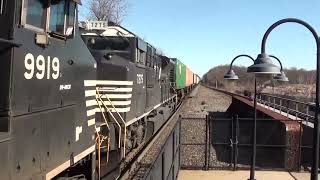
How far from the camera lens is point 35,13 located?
17.1ft

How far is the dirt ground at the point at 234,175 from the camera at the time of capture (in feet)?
48.5

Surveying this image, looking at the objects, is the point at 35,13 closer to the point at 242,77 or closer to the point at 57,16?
the point at 57,16

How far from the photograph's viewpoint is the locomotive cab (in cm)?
466

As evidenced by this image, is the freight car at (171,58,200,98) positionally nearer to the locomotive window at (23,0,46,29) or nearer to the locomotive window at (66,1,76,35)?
the locomotive window at (66,1,76,35)

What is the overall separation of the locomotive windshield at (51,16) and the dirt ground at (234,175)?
9.17 metres

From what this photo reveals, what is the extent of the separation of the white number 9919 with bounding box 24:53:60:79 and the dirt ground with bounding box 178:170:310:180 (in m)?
9.56

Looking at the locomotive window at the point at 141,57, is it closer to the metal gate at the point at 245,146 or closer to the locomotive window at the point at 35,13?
the metal gate at the point at 245,146

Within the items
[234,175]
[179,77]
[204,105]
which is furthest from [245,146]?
[204,105]

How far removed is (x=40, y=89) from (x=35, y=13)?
0.75 m

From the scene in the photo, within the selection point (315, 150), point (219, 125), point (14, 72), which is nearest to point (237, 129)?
point (219, 125)

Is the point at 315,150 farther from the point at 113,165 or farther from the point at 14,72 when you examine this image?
the point at 14,72

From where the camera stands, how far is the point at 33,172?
Answer: 5188 mm

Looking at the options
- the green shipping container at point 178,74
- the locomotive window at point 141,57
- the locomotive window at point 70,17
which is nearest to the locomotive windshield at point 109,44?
the locomotive window at point 141,57

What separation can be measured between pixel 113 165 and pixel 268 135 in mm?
7691
